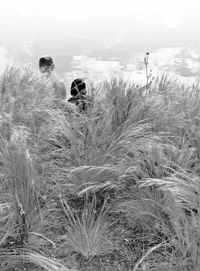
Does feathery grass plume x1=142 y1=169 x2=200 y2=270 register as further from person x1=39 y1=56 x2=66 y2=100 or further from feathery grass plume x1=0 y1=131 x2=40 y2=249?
person x1=39 y1=56 x2=66 y2=100

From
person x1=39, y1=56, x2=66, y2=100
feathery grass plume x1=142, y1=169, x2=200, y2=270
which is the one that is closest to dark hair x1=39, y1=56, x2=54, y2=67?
person x1=39, y1=56, x2=66, y2=100

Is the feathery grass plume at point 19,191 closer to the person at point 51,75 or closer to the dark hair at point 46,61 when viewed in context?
the person at point 51,75

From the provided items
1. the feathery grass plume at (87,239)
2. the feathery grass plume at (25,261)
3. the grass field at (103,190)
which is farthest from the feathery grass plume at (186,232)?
the feathery grass plume at (25,261)

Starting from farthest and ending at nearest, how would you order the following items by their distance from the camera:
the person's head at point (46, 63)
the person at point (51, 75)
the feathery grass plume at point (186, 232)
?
the person's head at point (46, 63)
the person at point (51, 75)
the feathery grass plume at point (186, 232)

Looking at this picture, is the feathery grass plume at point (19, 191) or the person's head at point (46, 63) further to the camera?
the person's head at point (46, 63)

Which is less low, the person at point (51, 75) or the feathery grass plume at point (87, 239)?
the person at point (51, 75)

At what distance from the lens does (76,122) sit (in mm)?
3326

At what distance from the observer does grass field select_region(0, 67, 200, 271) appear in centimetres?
217

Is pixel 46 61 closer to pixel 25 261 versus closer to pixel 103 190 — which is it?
pixel 103 190

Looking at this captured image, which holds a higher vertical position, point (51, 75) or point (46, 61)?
point (46, 61)

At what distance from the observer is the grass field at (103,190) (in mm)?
2174

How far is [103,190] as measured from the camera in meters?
2.75

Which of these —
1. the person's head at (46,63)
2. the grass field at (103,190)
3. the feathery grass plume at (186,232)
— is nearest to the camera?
the feathery grass plume at (186,232)

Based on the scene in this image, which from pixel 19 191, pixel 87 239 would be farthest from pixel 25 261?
pixel 19 191
